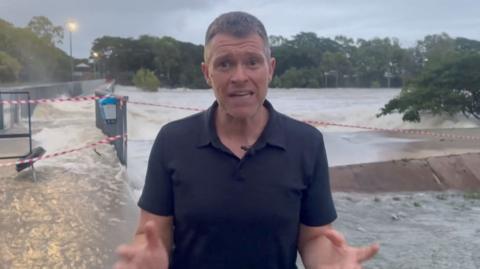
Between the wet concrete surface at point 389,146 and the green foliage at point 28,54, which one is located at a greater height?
the green foliage at point 28,54

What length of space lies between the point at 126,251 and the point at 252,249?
425 millimetres

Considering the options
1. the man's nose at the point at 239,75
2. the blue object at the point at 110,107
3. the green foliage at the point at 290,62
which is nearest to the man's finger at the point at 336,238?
the man's nose at the point at 239,75

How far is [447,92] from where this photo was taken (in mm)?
23125

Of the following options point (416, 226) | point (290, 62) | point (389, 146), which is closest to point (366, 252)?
point (416, 226)

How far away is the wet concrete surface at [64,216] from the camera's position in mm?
5438

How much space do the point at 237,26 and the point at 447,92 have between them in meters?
22.2

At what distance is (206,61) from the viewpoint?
2.35m

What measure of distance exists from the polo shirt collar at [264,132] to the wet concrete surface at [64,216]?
328 cm

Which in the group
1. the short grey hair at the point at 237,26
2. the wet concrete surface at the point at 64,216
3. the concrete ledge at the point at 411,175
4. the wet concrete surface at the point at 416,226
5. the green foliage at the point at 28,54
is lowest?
the wet concrete surface at the point at 416,226

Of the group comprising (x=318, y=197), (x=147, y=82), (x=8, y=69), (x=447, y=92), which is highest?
(x=8, y=69)

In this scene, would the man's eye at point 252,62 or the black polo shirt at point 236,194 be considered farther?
the man's eye at point 252,62

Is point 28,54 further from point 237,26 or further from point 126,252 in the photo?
point 126,252

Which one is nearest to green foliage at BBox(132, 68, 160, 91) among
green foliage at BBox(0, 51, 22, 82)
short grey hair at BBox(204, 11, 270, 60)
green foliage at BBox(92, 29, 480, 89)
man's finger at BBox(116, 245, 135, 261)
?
green foliage at BBox(92, 29, 480, 89)

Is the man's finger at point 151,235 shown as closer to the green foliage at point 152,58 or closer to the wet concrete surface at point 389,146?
the wet concrete surface at point 389,146
